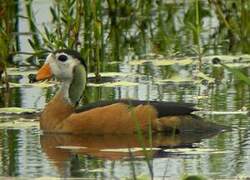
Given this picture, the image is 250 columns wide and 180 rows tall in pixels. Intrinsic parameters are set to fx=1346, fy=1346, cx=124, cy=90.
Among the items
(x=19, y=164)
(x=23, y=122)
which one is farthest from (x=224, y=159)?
(x=23, y=122)

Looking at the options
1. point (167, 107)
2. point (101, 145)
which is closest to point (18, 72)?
point (167, 107)

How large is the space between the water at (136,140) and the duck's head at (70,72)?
381 millimetres

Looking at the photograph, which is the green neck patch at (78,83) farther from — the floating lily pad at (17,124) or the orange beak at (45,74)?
the floating lily pad at (17,124)

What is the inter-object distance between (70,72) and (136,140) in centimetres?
130

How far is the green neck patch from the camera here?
11320mm

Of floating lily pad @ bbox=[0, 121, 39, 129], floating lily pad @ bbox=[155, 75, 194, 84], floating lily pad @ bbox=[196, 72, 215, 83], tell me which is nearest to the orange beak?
floating lily pad @ bbox=[0, 121, 39, 129]

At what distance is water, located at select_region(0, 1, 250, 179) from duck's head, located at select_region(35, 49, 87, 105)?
381 millimetres

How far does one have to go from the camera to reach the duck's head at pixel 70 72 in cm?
1134

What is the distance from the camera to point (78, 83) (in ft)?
37.3

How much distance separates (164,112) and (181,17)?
7579 mm

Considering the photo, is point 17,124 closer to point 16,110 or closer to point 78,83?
point 16,110

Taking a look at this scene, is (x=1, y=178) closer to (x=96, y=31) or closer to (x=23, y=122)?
(x=23, y=122)

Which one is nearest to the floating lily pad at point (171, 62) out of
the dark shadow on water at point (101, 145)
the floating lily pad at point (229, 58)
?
the floating lily pad at point (229, 58)

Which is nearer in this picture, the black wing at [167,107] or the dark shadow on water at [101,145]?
the dark shadow on water at [101,145]
